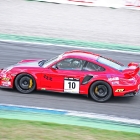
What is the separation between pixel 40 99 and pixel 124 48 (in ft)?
24.7

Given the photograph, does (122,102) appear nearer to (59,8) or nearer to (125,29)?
(125,29)

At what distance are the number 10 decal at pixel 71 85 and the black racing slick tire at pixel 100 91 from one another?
1.17 feet

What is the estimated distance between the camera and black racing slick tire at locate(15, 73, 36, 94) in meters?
12.2

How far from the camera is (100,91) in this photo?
39.1 feet

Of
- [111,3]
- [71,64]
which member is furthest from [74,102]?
[111,3]

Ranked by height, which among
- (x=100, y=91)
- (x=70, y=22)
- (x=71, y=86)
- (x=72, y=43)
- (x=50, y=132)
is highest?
(x=70, y=22)

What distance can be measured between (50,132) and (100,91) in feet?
11.4

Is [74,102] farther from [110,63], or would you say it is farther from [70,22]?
[70,22]

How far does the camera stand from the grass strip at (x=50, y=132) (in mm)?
8336

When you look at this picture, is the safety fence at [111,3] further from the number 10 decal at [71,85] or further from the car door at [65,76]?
the number 10 decal at [71,85]

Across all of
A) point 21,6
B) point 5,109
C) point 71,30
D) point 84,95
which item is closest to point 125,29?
point 71,30

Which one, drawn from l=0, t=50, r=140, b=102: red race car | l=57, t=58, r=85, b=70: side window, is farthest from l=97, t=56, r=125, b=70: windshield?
l=57, t=58, r=85, b=70: side window

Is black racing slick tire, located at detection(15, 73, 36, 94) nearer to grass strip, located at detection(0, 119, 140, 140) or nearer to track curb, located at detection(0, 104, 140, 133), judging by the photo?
track curb, located at detection(0, 104, 140, 133)

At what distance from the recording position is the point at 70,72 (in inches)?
473
